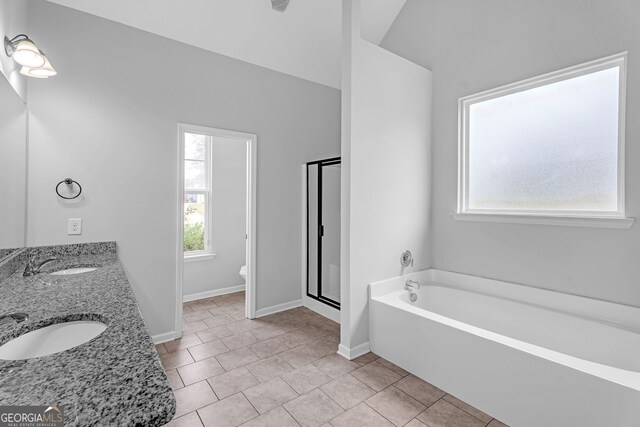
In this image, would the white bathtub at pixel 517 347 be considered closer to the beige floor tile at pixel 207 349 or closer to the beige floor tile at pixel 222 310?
the beige floor tile at pixel 207 349

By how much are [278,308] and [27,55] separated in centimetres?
296

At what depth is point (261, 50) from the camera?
3254 mm

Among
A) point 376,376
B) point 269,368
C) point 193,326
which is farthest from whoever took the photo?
point 193,326

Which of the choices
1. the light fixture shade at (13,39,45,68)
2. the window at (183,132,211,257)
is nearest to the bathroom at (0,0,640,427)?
the light fixture shade at (13,39,45,68)

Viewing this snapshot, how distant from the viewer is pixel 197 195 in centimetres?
420

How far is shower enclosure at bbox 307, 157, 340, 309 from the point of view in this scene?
12.0 ft

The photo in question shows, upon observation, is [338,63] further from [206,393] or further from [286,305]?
[206,393]

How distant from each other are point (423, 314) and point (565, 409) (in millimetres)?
876

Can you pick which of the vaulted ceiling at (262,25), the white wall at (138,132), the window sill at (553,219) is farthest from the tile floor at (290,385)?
the vaulted ceiling at (262,25)

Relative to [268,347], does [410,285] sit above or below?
above

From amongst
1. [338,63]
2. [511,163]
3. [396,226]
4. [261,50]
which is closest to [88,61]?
[261,50]

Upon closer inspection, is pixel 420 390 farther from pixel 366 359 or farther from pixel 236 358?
pixel 236 358

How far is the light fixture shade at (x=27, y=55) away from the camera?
1753mm

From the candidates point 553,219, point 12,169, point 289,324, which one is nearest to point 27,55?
point 12,169
